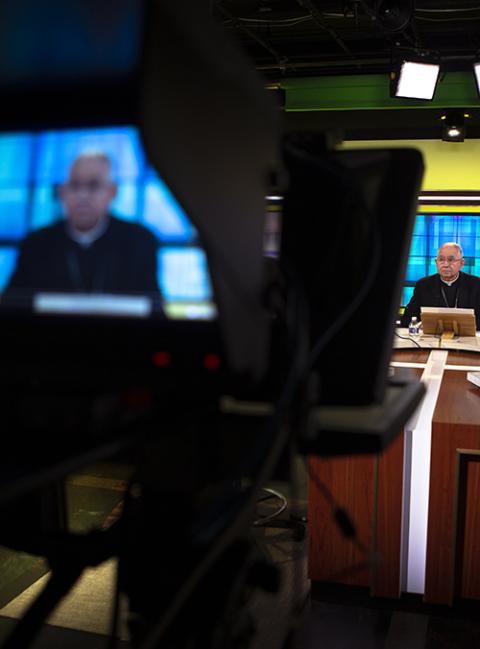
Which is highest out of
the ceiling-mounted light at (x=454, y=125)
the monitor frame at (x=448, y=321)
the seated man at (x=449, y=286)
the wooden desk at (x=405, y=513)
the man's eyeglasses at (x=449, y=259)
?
the ceiling-mounted light at (x=454, y=125)

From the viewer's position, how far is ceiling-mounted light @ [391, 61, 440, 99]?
17.5 feet

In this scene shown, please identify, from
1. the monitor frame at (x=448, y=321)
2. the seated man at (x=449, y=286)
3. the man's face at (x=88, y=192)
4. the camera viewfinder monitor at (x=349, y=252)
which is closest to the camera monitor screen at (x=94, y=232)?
the man's face at (x=88, y=192)

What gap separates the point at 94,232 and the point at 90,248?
0.01m

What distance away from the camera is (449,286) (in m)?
6.11

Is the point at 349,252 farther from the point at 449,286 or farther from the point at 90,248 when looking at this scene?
the point at 449,286

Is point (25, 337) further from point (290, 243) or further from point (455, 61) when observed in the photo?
point (455, 61)

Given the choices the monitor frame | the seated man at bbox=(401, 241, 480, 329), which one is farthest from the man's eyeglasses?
the monitor frame

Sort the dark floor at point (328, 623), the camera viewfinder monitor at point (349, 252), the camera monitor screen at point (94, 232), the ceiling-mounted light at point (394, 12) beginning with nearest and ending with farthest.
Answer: the camera monitor screen at point (94, 232) < the camera viewfinder monitor at point (349, 252) < the dark floor at point (328, 623) < the ceiling-mounted light at point (394, 12)

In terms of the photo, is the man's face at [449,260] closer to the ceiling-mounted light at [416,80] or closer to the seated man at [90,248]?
the ceiling-mounted light at [416,80]

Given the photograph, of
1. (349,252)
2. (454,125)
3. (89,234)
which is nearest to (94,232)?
(89,234)

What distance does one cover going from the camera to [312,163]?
3.01ft

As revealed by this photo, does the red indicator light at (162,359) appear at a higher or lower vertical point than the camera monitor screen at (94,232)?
lower

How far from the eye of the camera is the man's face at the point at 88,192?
0.63 metres

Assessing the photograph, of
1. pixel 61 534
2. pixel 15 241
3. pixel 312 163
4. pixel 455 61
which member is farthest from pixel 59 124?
pixel 455 61
